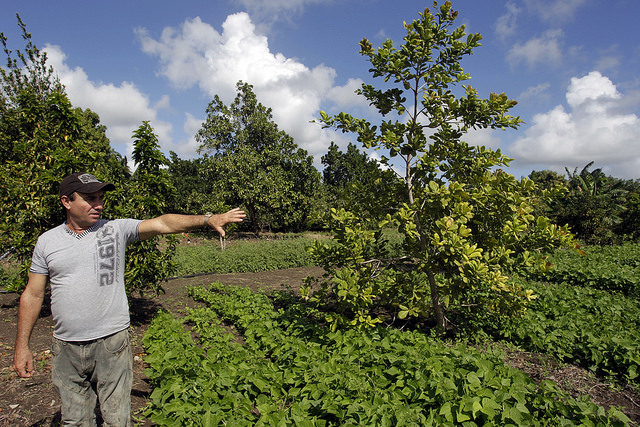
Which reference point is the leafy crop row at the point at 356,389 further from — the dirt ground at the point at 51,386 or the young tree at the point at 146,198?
the young tree at the point at 146,198

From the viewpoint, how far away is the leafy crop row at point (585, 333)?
420 cm

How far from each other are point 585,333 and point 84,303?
5306mm

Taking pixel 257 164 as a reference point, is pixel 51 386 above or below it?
below

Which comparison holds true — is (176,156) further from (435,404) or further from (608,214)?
(435,404)

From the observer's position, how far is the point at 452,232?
4219 mm

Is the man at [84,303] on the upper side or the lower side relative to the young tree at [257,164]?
lower

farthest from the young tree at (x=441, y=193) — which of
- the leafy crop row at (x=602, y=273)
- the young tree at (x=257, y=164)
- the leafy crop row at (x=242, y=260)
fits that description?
the young tree at (x=257, y=164)

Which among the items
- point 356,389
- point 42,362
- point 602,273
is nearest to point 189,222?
point 356,389

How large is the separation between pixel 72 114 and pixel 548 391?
24.7 ft

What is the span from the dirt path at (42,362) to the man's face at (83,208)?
6.77 feet

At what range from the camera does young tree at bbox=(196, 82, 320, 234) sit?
21375 mm

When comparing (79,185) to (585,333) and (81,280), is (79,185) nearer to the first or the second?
(81,280)

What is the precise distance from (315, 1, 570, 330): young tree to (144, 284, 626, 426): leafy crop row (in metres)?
0.81

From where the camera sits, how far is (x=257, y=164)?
2191 cm
